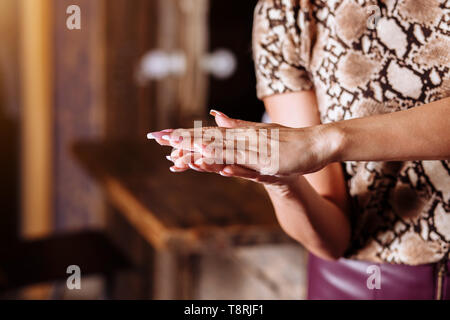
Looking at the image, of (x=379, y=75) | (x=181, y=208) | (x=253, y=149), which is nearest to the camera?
(x=253, y=149)

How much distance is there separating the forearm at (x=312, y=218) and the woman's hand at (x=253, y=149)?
0.15m

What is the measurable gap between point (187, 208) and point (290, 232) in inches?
37.6

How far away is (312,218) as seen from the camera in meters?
0.96

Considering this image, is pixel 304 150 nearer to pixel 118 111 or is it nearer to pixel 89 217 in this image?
pixel 118 111

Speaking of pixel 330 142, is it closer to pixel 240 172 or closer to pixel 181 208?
pixel 240 172

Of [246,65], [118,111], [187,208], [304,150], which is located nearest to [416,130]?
[304,150]

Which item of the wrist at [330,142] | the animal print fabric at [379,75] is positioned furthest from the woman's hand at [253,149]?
the animal print fabric at [379,75]

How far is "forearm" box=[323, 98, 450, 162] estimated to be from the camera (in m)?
0.73

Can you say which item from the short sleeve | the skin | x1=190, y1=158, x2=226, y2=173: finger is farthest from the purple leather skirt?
x1=190, y1=158, x2=226, y2=173: finger

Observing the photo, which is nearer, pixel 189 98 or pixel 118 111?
pixel 189 98

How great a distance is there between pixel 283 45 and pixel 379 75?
170mm

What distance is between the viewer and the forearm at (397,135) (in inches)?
28.9

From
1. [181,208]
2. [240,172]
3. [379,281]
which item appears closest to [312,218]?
[379,281]
